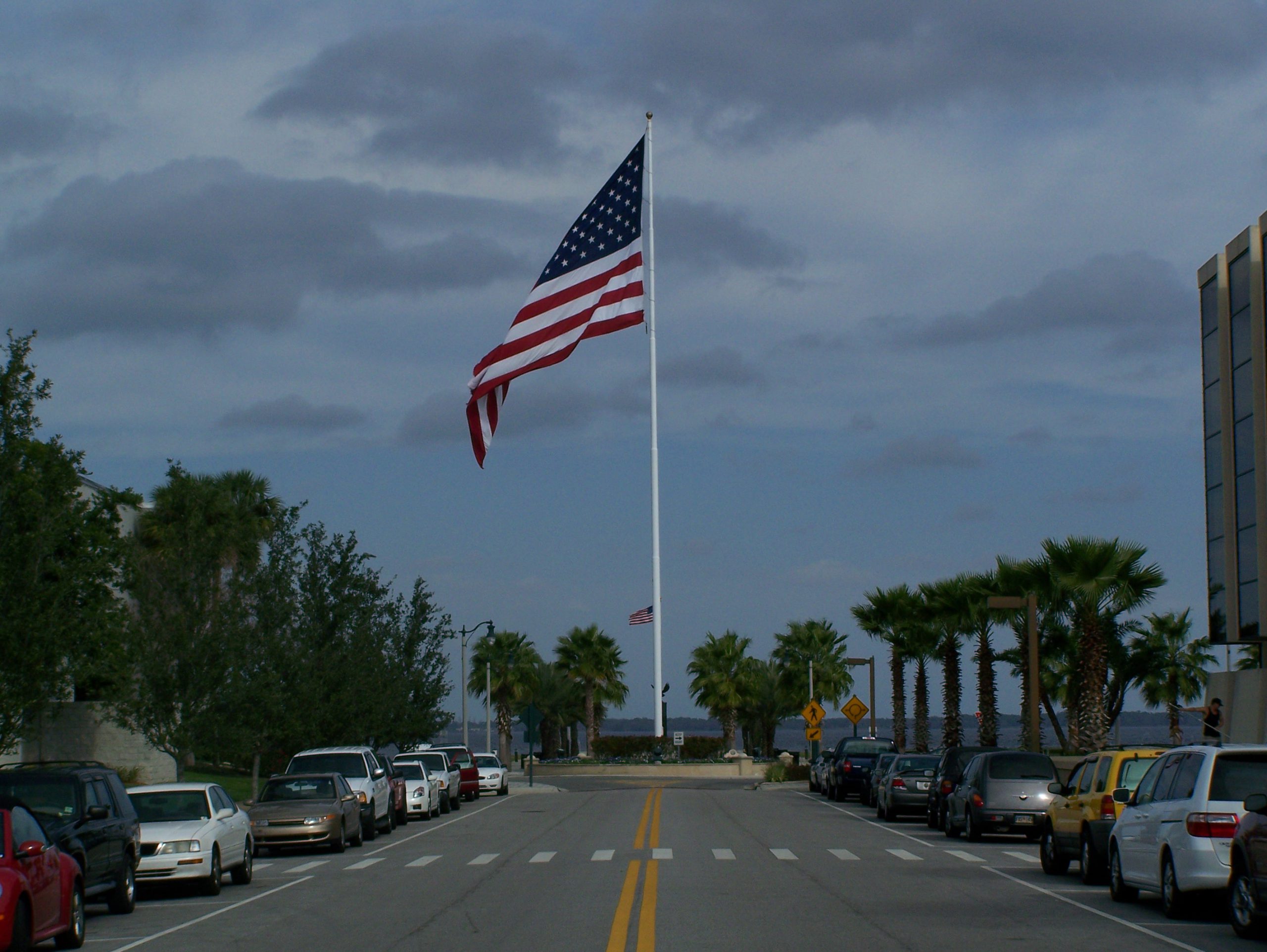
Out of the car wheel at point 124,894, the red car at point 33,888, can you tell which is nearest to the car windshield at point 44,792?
the car wheel at point 124,894

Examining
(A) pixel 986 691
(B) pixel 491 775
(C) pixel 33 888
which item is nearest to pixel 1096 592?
(A) pixel 986 691

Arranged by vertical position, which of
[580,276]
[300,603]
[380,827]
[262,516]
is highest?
[580,276]

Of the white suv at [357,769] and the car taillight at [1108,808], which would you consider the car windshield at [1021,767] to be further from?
the white suv at [357,769]

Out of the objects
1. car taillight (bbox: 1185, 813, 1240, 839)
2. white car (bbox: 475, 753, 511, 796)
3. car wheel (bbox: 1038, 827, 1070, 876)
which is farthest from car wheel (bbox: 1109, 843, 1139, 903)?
white car (bbox: 475, 753, 511, 796)

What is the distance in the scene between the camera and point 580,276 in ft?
127

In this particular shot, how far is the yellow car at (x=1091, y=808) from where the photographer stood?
1862 cm

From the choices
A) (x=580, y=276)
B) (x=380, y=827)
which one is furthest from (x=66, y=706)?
(x=580, y=276)

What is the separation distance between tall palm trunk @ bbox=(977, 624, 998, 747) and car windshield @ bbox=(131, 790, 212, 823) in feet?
111

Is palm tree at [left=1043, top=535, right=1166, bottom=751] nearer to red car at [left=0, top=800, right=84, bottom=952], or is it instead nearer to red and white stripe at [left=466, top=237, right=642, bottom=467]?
red and white stripe at [left=466, top=237, right=642, bottom=467]

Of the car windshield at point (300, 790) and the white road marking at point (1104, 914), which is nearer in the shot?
the white road marking at point (1104, 914)

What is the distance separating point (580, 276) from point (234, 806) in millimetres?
20348

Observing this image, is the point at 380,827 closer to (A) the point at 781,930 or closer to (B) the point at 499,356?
(B) the point at 499,356

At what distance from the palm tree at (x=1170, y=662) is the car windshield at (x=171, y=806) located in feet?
174

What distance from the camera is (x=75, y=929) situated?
547 inches
